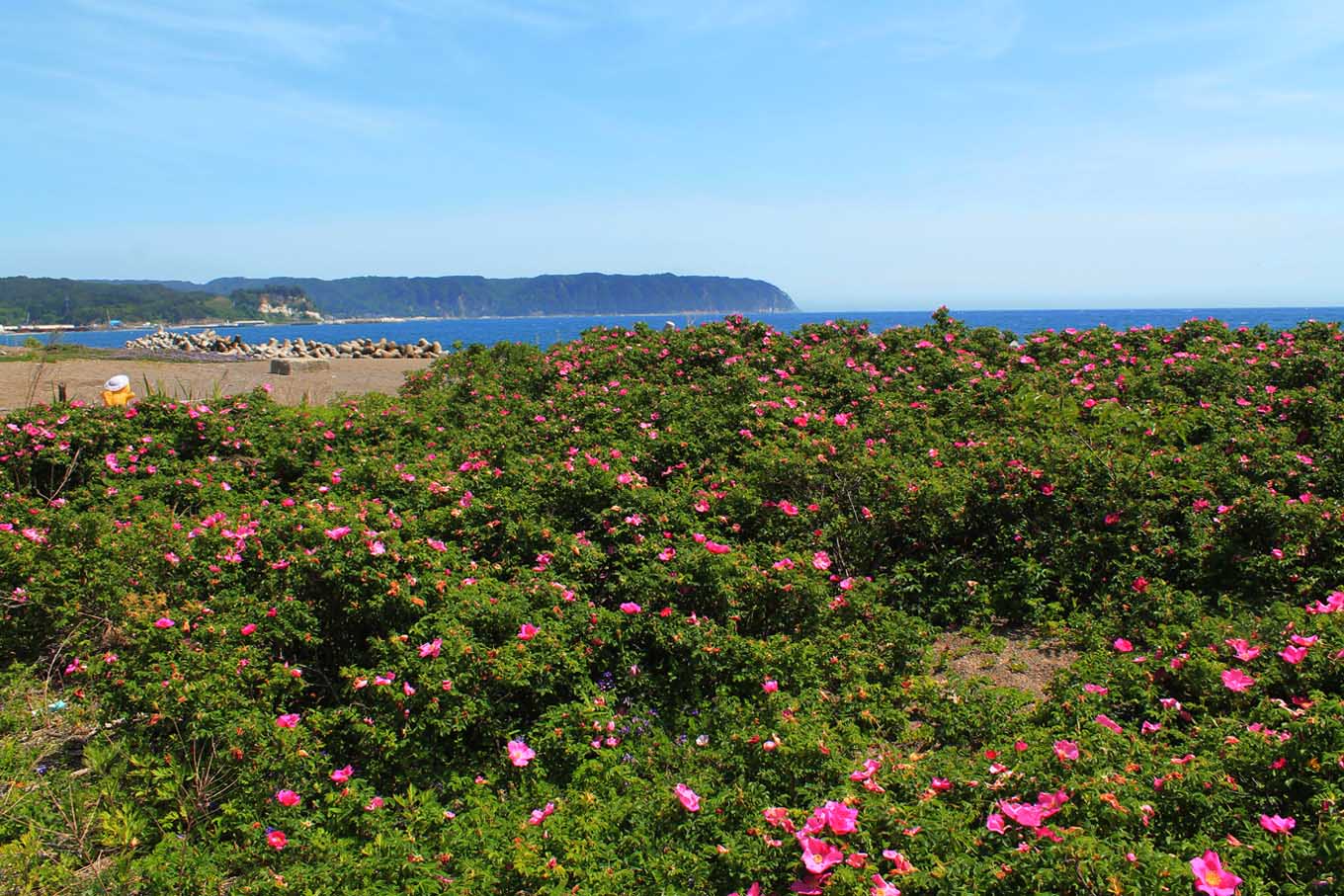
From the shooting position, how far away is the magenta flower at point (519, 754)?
3227mm

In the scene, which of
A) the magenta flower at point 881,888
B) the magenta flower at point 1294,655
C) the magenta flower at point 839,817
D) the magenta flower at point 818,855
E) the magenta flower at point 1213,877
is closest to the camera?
the magenta flower at point 1213,877

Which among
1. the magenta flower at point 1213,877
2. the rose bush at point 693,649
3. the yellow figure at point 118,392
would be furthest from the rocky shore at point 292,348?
the magenta flower at point 1213,877

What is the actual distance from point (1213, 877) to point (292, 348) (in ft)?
111

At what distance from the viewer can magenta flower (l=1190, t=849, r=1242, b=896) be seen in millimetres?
2061

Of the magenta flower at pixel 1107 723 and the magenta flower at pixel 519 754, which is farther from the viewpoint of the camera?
the magenta flower at pixel 519 754

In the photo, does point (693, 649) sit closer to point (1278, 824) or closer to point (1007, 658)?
point (1007, 658)

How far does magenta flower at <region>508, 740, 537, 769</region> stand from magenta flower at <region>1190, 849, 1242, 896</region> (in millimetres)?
2127

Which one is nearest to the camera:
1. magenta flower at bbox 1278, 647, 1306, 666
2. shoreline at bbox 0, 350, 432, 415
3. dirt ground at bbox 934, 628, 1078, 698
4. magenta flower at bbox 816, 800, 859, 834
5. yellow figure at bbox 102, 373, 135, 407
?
magenta flower at bbox 816, 800, 859, 834

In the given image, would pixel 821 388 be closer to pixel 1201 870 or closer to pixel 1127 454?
pixel 1127 454

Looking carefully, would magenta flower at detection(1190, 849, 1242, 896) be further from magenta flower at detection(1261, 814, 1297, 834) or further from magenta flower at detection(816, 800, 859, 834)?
magenta flower at detection(816, 800, 859, 834)

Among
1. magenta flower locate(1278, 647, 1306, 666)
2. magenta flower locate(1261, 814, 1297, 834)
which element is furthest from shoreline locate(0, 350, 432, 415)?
magenta flower locate(1261, 814, 1297, 834)

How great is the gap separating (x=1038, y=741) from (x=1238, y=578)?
89.1 inches

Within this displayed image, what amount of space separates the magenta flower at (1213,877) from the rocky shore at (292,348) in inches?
897

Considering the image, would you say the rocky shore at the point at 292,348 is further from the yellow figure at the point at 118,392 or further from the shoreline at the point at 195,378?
the yellow figure at the point at 118,392
